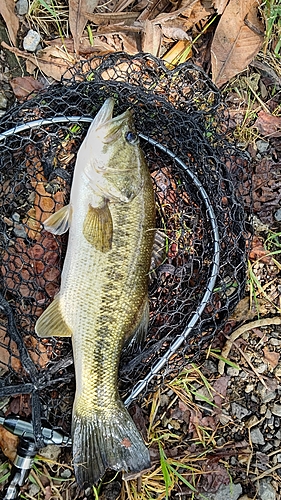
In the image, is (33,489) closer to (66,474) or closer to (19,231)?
(66,474)

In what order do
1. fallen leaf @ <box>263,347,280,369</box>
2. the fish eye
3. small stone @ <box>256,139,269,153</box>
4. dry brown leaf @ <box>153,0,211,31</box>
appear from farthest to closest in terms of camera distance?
small stone @ <box>256,139,269,153</box> < dry brown leaf @ <box>153,0,211,31</box> < fallen leaf @ <box>263,347,280,369</box> < the fish eye

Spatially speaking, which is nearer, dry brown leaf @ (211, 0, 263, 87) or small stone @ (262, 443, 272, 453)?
small stone @ (262, 443, 272, 453)

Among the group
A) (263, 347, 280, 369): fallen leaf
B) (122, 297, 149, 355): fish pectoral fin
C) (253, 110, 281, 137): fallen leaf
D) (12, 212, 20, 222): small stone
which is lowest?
(263, 347, 280, 369): fallen leaf

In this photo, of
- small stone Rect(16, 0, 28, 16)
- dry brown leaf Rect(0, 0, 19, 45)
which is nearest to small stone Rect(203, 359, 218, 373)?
dry brown leaf Rect(0, 0, 19, 45)

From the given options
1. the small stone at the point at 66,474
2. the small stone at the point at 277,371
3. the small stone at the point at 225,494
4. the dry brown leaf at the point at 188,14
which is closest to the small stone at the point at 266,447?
the small stone at the point at 225,494

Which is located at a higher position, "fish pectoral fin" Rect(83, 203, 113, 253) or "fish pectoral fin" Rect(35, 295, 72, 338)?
"fish pectoral fin" Rect(83, 203, 113, 253)

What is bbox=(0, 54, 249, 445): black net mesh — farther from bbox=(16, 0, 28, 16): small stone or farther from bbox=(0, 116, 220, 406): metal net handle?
bbox=(16, 0, 28, 16): small stone

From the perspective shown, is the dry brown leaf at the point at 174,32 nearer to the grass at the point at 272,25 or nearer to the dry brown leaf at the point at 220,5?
the dry brown leaf at the point at 220,5
